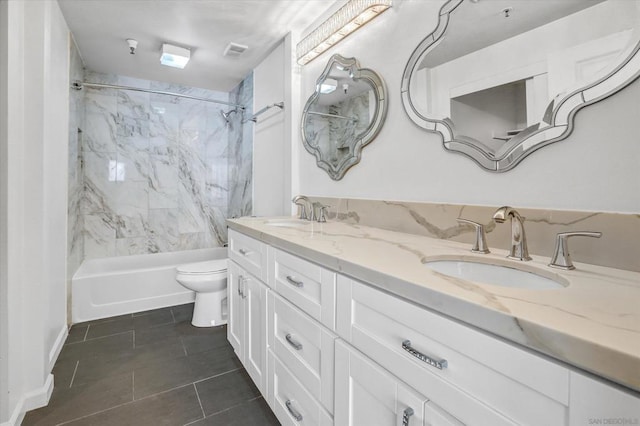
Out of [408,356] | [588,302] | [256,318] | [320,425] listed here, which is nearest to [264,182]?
[256,318]

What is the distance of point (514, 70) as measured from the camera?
3.46ft

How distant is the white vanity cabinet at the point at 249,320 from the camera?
4.69 feet

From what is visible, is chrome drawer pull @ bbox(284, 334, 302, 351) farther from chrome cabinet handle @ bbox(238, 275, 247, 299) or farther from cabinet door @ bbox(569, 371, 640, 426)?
cabinet door @ bbox(569, 371, 640, 426)

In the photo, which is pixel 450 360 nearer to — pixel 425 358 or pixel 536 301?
pixel 425 358

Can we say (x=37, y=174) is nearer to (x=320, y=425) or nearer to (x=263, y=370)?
(x=263, y=370)

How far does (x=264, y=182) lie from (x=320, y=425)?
2.13 m

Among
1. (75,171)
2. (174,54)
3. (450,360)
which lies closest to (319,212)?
(450,360)

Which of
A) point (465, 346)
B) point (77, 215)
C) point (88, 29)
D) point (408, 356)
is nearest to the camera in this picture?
point (465, 346)

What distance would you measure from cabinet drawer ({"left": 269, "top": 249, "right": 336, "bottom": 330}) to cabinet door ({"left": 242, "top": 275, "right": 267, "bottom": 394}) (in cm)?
17

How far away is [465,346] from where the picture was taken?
57 centimetres

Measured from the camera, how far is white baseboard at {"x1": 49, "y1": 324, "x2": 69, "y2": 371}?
69.4 inches

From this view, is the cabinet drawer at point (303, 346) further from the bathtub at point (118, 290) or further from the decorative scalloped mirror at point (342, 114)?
the bathtub at point (118, 290)

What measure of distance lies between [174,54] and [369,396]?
2760 millimetres

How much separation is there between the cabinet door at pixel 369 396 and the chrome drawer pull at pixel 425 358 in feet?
0.29
